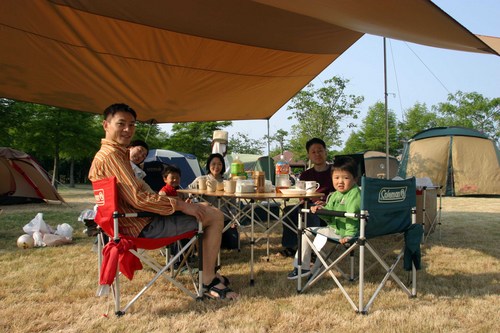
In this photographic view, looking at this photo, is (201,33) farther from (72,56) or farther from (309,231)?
(309,231)

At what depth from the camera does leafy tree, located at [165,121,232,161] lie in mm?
23203

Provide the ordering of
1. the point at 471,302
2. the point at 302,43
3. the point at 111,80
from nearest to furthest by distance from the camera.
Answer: the point at 471,302 → the point at 302,43 → the point at 111,80

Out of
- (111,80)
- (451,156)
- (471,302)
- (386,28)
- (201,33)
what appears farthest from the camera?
(451,156)

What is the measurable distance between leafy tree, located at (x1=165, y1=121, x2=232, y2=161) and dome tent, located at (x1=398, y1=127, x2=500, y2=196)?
14188 mm

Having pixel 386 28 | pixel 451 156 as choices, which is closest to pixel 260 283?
pixel 386 28

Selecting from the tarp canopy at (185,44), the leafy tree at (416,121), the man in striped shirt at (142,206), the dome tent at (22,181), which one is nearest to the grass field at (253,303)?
the man in striped shirt at (142,206)

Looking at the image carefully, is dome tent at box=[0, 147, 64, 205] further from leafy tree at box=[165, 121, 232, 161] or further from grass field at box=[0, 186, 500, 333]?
leafy tree at box=[165, 121, 232, 161]

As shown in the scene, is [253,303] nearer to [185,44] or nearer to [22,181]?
[185,44]

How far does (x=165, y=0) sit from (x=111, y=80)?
169cm

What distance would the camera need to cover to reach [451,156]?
11172mm

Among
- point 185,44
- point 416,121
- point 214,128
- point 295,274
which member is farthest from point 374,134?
point 295,274

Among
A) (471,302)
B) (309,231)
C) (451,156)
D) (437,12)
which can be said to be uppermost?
(437,12)

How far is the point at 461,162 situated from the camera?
11008 millimetres

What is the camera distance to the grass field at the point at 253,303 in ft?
6.40
